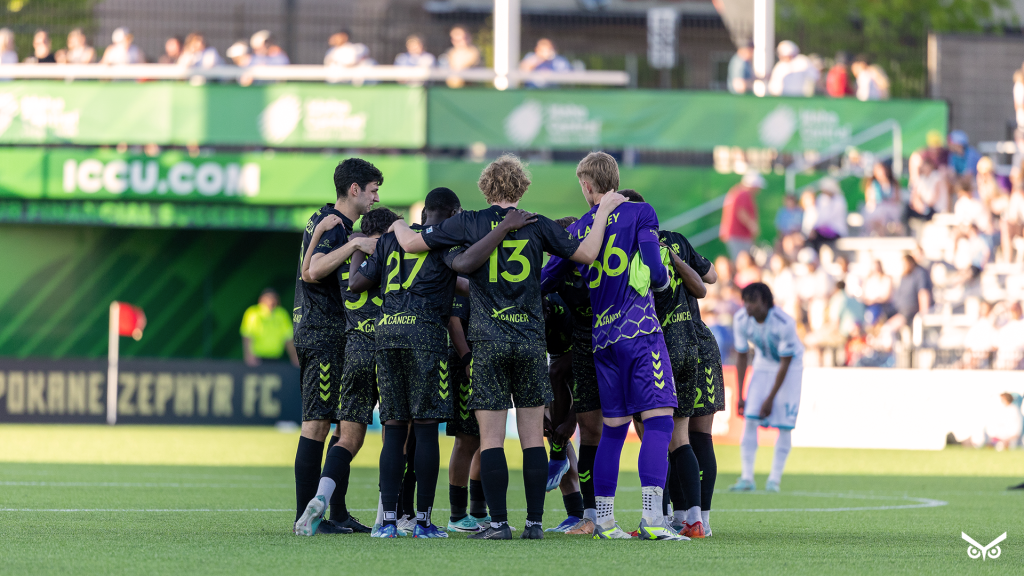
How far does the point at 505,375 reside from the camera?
7.60 meters

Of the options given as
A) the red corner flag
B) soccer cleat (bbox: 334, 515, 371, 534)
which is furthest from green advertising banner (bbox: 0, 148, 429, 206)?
soccer cleat (bbox: 334, 515, 371, 534)

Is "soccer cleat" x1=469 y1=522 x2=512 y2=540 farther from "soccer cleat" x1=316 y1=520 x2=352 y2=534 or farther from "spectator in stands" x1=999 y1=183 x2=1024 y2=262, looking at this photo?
"spectator in stands" x1=999 y1=183 x2=1024 y2=262

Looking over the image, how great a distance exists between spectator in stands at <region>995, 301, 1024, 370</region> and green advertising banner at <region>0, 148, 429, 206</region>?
10.2m

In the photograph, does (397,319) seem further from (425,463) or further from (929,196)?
(929,196)

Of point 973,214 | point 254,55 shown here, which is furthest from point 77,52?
point 973,214

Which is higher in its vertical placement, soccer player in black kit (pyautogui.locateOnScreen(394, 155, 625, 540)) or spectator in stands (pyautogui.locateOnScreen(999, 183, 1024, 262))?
spectator in stands (pyautogui.locateOnScreen(999, 183, 1024, 262))

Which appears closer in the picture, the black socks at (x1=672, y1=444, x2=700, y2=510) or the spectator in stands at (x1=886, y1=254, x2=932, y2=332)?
the black socks at (x1=672, y1=444, x2=700, y2=510)

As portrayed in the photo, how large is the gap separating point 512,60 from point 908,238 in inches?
296

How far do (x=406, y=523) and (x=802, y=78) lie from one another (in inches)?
714

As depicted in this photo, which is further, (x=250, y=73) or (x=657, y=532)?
(x=250, y=73)

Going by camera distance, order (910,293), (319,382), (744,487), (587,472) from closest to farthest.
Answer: (319,382) → (587,472) → (744,487) → (910,293)

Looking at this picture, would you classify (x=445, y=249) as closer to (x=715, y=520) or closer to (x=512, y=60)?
(x=715, y=520)

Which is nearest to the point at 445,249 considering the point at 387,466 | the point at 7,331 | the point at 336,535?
the point at 387,466

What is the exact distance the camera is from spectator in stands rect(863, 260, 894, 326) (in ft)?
69.6
